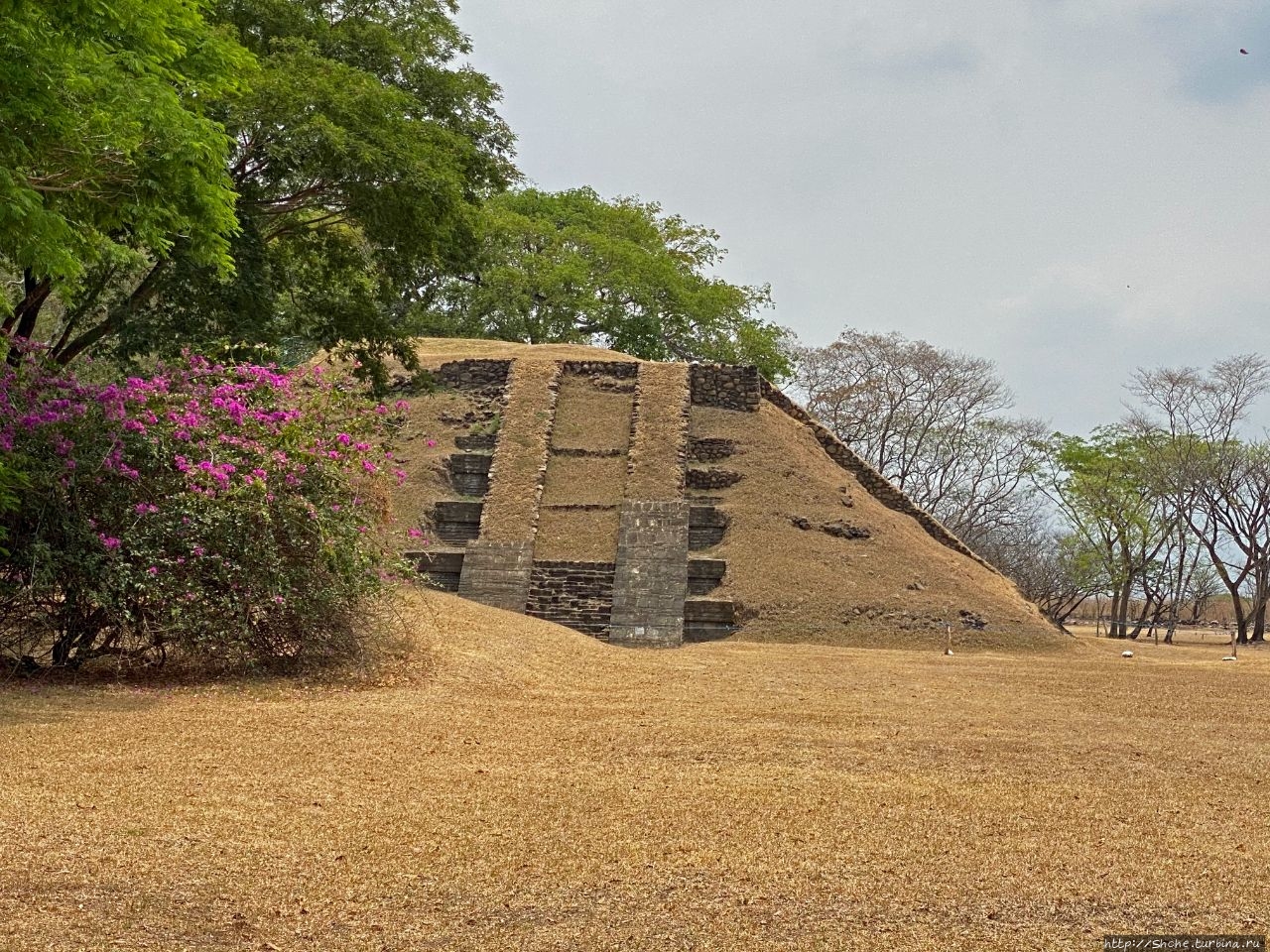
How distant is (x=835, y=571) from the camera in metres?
20.5

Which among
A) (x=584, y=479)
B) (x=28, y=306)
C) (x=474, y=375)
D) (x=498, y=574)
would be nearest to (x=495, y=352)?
(x=474, y=375)

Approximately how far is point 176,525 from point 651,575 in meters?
11.1

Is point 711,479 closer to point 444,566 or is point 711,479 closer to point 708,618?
point 708,618

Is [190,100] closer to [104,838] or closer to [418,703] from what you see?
[418,703]

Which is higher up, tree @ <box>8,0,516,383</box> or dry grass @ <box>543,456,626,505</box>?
tree @ <box>8,0,516,383</box>

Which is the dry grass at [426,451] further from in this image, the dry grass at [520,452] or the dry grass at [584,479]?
the dry grass at [584,479]

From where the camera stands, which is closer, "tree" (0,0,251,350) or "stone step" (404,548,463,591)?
"tree" (0,0,251,350)

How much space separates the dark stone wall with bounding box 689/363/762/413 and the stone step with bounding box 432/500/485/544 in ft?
23.3

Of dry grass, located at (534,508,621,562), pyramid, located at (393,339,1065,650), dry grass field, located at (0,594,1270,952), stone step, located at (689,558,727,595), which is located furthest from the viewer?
dry grass, located at (534,508,621,562)

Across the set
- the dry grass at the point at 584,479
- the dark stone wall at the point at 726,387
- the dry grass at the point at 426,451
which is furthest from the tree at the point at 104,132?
the dark stone wall at the point at 726,387

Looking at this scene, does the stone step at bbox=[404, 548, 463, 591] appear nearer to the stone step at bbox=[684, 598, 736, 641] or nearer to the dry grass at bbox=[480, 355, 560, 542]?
the dry grass at bbox=[480, 355, 560, 542]

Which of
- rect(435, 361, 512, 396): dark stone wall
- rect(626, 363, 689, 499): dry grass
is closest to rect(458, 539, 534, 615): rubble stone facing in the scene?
rect(626, 363, 689, 499): dry grass

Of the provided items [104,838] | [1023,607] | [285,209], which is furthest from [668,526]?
[104,838]

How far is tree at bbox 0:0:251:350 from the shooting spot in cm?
698
